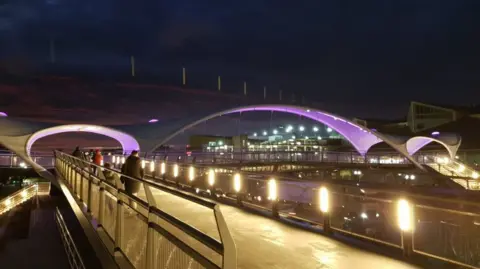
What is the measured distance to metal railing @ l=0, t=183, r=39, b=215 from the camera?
1819cm

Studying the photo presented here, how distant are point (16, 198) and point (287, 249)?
19.3 meters

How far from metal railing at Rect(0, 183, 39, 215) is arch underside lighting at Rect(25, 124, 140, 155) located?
19.4 m

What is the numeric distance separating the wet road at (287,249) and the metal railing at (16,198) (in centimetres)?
1346

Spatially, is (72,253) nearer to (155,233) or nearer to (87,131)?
(155,233)

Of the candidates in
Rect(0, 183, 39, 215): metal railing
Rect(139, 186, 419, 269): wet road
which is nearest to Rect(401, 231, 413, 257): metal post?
Rect(139, 186, 419, 269): wet road

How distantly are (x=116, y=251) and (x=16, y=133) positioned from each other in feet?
149

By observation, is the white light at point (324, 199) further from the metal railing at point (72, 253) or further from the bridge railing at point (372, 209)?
the metal railing at point (72, 253)

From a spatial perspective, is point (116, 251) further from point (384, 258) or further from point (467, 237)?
point (467, 237)

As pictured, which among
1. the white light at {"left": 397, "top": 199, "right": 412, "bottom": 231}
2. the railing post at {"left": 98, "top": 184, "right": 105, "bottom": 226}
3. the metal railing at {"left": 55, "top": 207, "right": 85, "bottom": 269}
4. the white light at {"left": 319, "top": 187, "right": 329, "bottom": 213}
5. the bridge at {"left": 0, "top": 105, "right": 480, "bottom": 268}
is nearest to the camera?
the bridge at {"left": 0, "top": 105, "right": 480, "bottom": 268}

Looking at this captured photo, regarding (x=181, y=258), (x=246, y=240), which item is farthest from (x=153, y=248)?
(x=246, y=240)

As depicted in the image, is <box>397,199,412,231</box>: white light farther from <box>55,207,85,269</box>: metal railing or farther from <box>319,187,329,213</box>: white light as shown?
<box>55,207,85,269</box>: metal railing

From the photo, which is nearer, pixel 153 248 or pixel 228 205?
pixel 153 248

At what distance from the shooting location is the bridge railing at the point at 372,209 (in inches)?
256

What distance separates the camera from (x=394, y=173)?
130 feet
